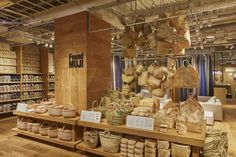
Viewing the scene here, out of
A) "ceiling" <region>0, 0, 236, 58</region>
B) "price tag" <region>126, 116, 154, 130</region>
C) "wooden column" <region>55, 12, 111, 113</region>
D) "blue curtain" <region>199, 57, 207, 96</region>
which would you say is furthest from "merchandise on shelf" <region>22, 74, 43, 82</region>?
"blue curtain" <region>199, 57, 207, 96</region>

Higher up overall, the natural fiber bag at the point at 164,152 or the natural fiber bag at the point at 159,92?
the natural fiber bag at the point at 159,92

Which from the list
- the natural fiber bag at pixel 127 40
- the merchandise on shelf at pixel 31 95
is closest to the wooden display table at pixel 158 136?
the natural fiber bag at pixel 127 40

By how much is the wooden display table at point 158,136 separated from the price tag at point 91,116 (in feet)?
0.18

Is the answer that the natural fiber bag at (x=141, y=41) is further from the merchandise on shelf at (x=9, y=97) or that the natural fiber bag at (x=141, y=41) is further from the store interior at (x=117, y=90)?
the merchandise on shelf at (x=9, y=97)

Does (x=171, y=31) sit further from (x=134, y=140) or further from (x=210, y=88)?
(x=210, y=88)

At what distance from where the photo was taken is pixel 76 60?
12.3 ft

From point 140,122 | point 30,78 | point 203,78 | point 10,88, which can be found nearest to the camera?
point 140,122

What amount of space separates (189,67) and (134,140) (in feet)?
4.34

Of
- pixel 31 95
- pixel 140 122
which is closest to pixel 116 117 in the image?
pixel 140 122

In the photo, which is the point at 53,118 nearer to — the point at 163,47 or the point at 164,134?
the point at 164,134

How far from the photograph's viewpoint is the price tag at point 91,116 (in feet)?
10.2

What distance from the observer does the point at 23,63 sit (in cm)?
690

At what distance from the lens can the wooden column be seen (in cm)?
364

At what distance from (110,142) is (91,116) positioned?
0.58 meters
